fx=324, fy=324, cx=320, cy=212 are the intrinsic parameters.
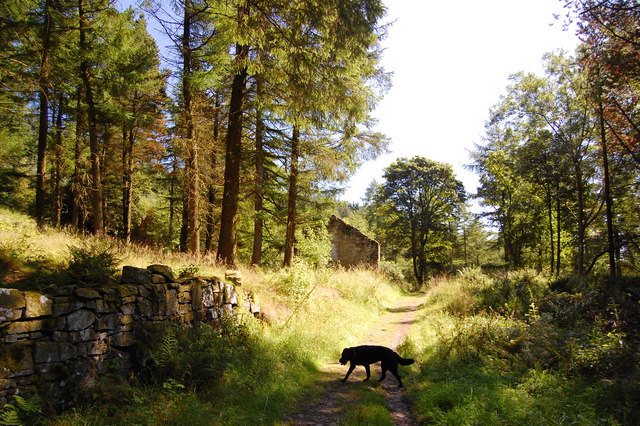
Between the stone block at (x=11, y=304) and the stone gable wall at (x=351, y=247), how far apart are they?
20793 mm

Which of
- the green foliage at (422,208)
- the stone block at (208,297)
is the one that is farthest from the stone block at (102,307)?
the green foliage at (422,208)

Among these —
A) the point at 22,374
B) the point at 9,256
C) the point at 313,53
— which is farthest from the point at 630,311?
the point at 9,256

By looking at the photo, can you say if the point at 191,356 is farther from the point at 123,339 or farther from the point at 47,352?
the point at 47,352

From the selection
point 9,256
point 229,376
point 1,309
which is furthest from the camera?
point 229,376

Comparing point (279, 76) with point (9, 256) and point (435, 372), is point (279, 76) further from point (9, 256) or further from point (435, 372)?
point (435, 372)

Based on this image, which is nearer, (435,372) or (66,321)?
(66,321)

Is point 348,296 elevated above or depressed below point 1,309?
below

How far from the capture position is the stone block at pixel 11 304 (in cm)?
354

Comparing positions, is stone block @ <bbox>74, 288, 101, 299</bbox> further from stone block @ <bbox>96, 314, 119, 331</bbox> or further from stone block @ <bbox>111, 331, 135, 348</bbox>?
stone block @ <bbox>111, 331, 135, 348</bbox>

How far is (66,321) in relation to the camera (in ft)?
13.2

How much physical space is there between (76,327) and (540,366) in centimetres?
716

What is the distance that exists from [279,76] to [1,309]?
22.5 feet

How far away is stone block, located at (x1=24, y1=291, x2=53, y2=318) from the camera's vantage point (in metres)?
3.74

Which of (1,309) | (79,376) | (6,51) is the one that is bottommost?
(79,376)
